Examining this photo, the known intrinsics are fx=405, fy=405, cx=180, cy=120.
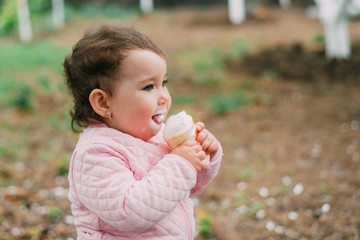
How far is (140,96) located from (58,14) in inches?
564

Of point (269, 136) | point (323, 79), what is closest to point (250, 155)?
point (269, 136)

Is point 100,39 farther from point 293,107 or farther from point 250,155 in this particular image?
point 293,107

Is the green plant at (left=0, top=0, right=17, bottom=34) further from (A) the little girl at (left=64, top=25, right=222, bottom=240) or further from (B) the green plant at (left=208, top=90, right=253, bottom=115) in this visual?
(A) the little girl at (left=64, top=25, right=222, bottom=240)

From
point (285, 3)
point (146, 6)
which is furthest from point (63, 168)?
point (285, 3)

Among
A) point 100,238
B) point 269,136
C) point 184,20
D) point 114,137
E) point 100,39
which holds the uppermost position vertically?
point 100,39

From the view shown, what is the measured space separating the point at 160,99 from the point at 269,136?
3396mm

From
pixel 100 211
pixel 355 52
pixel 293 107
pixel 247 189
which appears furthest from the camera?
pixel 355 52

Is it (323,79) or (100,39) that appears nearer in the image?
(100,39)

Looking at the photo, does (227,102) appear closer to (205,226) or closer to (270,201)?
(270,201)

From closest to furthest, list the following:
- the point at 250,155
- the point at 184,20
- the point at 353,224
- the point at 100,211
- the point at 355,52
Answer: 1. the point at 100,211
2. the point at 353,224
3. the point at 250,155
4. the point at 355,52
5. the point at 184,20

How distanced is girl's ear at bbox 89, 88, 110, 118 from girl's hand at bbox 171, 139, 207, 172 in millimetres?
293

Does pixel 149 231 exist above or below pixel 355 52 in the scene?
above

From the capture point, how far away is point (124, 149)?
1.44 meters

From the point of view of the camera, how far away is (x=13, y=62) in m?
9.09
